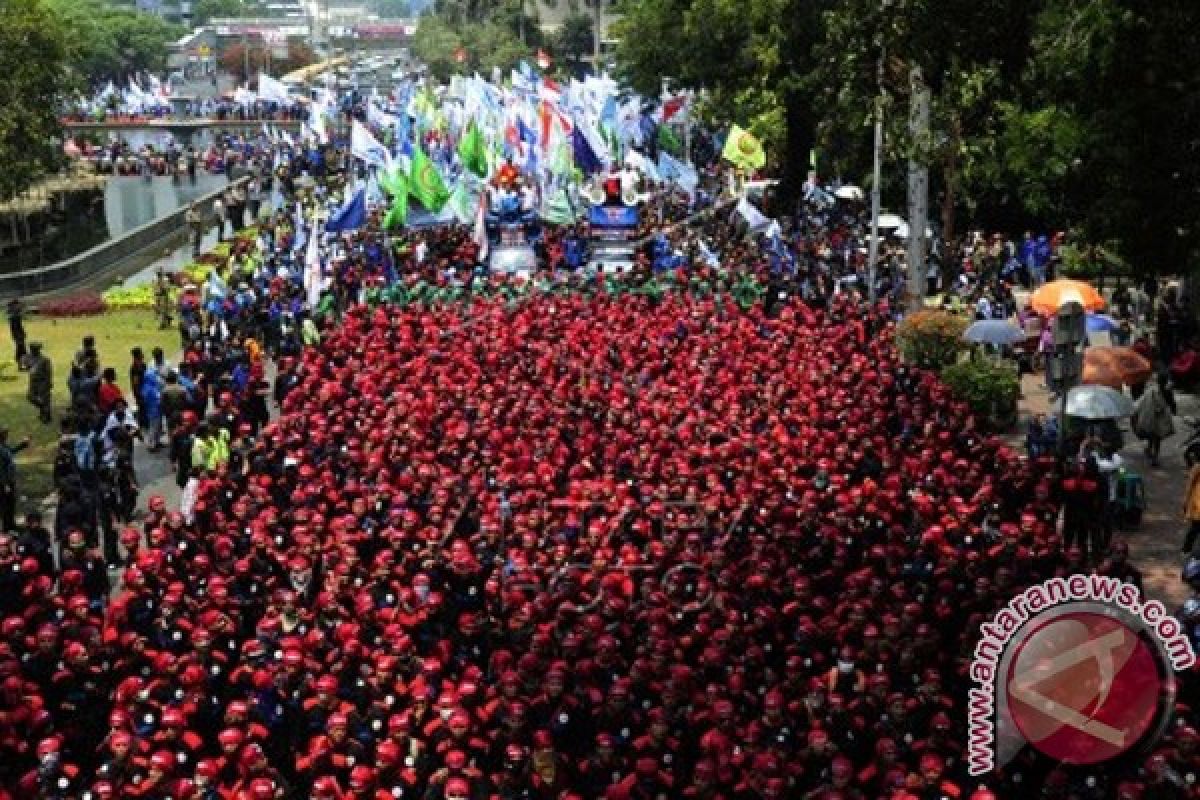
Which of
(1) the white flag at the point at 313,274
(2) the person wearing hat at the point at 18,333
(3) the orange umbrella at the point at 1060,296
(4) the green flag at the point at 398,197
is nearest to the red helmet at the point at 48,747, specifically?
(3) the orange umbrella at the point at 1060,296

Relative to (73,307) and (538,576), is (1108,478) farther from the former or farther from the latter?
(73,307)

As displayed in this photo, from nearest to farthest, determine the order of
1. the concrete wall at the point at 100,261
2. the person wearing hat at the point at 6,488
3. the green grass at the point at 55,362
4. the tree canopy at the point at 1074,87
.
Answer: the tree canopy at the point at 1074,87 → the person wearing hat at the point at 6,488 → the green grass at the point at 55,362 → the concrete wall at the point at 100,261

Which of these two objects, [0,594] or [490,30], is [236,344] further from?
[490,30]

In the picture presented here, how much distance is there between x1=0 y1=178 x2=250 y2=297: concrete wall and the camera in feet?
119

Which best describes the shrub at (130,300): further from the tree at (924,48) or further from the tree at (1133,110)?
the tree at (1133,110)

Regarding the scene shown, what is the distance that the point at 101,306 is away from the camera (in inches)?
1332

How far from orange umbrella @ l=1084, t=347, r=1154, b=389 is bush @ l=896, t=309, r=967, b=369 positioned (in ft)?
9.57

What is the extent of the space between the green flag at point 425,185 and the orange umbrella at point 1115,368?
1297cm

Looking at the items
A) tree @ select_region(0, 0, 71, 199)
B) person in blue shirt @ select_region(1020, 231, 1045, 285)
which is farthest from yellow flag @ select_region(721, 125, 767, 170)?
tree @ select_region(0, 0, 71, 199)

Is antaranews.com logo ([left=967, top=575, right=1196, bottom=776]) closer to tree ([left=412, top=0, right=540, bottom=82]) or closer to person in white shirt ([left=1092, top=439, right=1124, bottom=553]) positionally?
person in white shirt ([left=1092, top=439, right=1124, bottom=553])

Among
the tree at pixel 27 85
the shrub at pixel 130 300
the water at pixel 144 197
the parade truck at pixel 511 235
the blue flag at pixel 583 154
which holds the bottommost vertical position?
the water at pixel 144 197

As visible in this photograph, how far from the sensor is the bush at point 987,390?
22281 mm

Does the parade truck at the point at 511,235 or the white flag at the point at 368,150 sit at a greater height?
the white flag at the point at 368,150

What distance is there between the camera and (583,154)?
3375 centimetres
